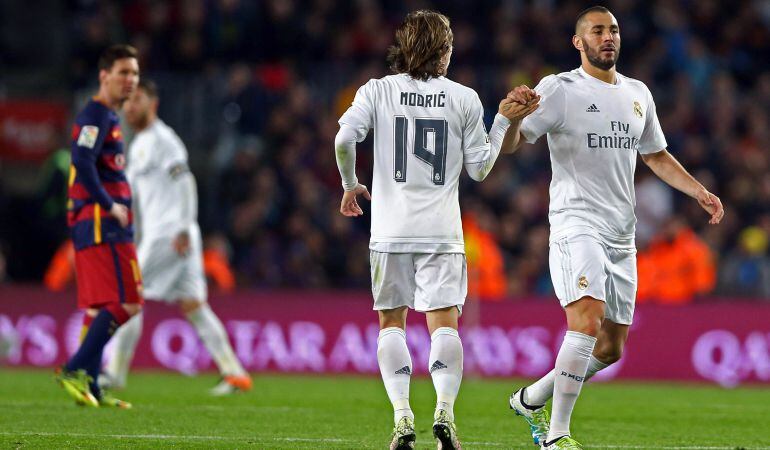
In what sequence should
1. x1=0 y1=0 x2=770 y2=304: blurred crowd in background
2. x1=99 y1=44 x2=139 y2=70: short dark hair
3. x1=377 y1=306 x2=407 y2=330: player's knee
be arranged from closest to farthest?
x1=377 y1=306 x2=407 y2=330: player's knee, x1=99 y1=44 x2=139 y2=70: short dark hair, x1=0 y1=0 x2=770 y2=304: blurred crowd in background

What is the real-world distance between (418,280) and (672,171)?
187 cm

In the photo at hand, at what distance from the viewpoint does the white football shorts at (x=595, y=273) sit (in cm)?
742

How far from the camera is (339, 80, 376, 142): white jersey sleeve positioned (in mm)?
7297

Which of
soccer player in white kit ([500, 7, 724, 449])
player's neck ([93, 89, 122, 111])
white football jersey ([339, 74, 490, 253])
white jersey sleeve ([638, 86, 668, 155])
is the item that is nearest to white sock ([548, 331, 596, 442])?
soccer player in white kit ([500, 7, 724, 449])

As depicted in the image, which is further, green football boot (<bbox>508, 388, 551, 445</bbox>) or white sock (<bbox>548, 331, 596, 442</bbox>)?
green football boot (<bbox>508, 388, 551, 445</bbox>)

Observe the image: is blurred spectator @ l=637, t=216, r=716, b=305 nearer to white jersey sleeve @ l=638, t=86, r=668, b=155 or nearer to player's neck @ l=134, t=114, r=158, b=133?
player's neck @ l=134, t=114, r=158, b=133

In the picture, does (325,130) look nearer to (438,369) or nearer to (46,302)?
(46,302)

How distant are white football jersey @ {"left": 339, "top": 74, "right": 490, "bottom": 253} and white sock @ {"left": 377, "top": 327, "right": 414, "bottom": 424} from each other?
0.46 metres

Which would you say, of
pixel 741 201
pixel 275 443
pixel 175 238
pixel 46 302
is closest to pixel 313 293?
pixel 46 302

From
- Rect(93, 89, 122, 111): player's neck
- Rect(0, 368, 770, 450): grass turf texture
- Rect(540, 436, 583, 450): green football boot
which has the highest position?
Rect(93, 89, 122, 111): player's neck

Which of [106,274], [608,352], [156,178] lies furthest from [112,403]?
[608,352]

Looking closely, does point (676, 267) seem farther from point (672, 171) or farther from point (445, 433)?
point (445, 433)

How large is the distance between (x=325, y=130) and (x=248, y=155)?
1251 mm

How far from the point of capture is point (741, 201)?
18156 millimetres
